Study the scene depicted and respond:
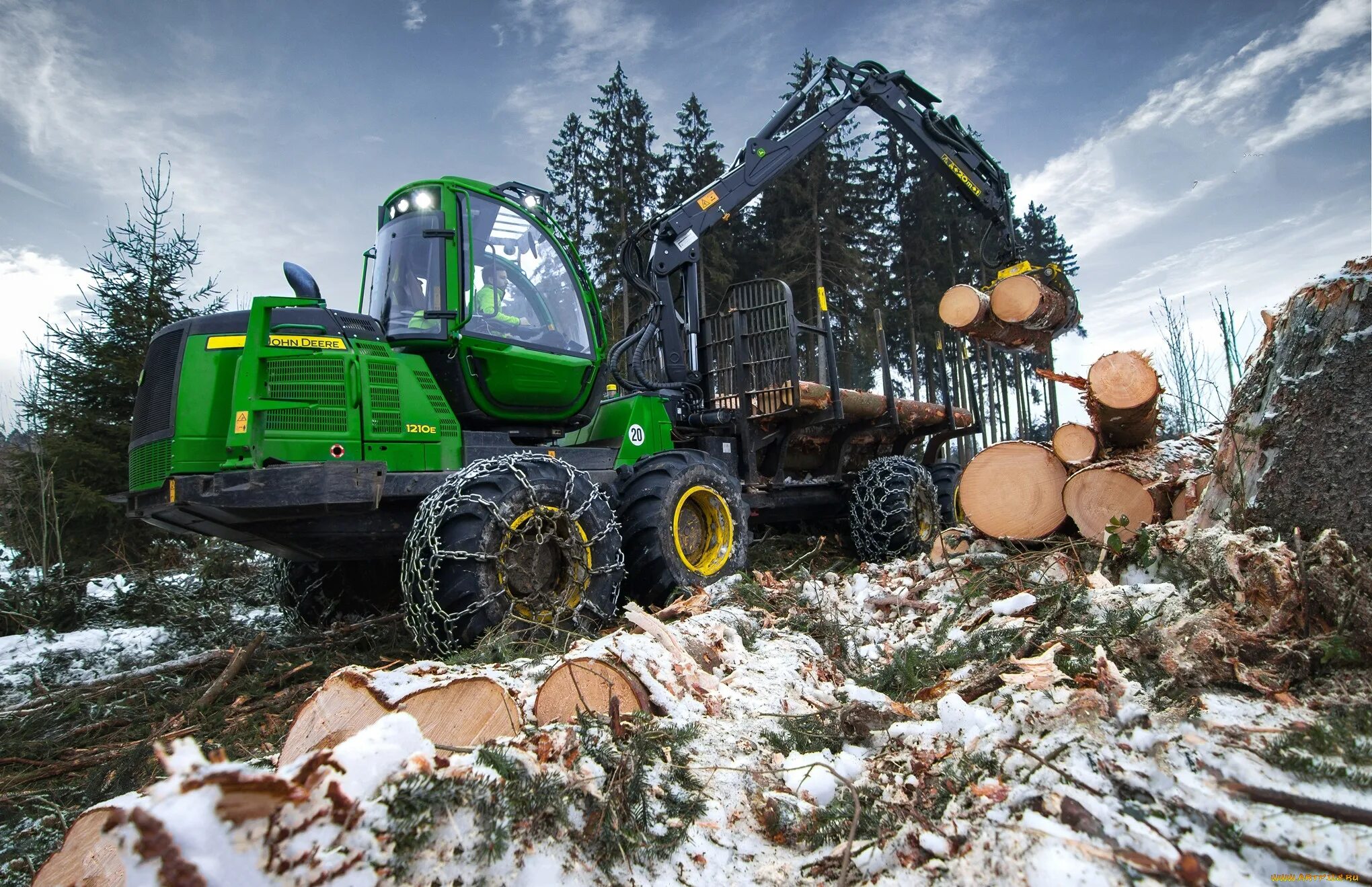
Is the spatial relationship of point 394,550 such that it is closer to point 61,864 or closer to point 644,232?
point 61,864

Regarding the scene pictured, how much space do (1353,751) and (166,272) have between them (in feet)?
36.4

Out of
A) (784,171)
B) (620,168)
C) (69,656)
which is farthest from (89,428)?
(620,168)

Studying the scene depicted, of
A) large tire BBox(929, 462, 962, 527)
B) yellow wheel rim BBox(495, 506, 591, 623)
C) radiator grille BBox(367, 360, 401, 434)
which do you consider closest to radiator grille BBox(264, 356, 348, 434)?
radiator grille BBox(367, 360, 401, 434)

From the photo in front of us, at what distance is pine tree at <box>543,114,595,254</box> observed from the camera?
21156 mm

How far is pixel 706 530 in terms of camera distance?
18.0ft

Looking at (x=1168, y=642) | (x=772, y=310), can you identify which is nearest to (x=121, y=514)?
(x=772, y=310)

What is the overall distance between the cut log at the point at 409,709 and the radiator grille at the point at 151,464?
9.09 ft

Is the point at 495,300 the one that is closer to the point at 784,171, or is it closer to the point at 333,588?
the point at 333,588

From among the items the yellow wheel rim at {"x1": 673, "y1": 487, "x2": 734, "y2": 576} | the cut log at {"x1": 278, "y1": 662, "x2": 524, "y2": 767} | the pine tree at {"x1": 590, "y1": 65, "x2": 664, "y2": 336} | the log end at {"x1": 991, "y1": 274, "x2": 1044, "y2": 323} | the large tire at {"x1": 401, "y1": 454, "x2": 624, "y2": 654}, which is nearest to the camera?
the cut log at {"x1": 278, "y1": 662, "x2": 524, "y2": 767}

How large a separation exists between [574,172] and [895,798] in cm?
2197

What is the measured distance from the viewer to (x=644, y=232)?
7.09 m

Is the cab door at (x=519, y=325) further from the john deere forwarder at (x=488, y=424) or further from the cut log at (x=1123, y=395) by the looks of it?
the cut log at (x=1123, y=395)

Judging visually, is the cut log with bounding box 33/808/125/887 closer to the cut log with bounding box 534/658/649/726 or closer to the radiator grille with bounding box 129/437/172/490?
the cut log with bounding box 534/658/649/726

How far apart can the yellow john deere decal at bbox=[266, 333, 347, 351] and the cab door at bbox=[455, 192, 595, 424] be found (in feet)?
2.46
